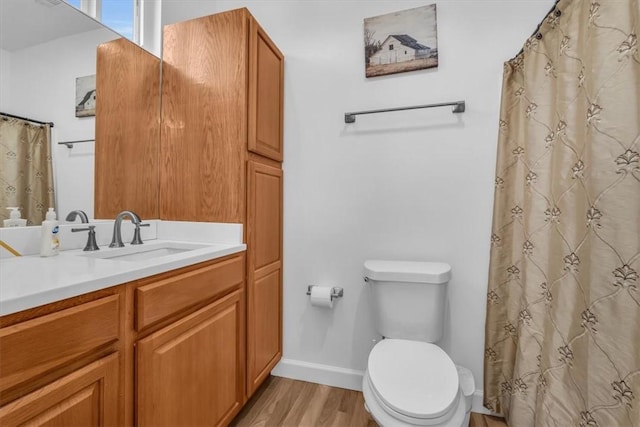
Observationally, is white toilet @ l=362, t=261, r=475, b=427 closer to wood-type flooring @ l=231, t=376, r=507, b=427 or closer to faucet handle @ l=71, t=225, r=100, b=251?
wood-type flooring @ l=231, t=376, r=507, b=427

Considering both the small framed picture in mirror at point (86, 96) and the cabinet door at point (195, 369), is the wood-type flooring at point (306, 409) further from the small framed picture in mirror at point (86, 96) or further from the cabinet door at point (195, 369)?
the small framed picture in mirror at point (86, 96)

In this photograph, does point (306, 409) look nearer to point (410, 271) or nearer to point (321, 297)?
point (321, 297)

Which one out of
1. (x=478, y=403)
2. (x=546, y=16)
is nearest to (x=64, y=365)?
(x=478, y=403)

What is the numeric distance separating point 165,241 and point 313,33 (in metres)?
1.48

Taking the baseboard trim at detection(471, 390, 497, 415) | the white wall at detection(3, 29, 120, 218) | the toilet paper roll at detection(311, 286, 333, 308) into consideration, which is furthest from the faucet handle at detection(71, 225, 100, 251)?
the baseboard trim at detection(471, 390, 497, 415)

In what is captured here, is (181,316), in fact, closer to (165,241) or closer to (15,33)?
(165,241)

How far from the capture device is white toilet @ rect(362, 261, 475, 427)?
95 centimetres

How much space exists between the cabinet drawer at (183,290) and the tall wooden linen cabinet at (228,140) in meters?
0.18

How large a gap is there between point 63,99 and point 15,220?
0.54m

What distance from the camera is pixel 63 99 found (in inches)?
49.3

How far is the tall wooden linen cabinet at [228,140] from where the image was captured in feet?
4.77

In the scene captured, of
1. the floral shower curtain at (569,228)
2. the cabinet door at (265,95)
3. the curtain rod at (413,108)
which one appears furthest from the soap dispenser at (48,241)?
the floral shower curtain at (569,228)

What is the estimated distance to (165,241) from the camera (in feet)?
5.04

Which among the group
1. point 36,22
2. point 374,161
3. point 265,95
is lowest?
point 374,161
